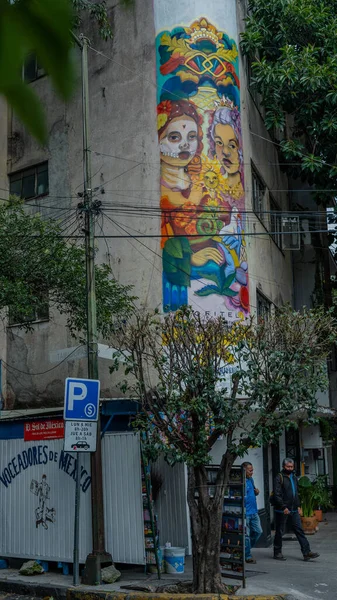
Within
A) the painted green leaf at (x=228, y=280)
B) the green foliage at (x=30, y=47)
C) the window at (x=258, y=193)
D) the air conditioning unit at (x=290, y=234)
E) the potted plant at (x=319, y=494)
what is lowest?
the potted plant at (x=319, y=494)

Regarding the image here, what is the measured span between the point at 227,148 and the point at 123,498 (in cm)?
930

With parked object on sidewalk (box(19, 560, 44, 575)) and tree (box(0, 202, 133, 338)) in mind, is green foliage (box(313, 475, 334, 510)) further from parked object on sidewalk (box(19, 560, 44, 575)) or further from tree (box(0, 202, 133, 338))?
parked object on sidewalk (box(19, 560, 44, 575))

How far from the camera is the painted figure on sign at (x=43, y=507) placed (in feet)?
43.9

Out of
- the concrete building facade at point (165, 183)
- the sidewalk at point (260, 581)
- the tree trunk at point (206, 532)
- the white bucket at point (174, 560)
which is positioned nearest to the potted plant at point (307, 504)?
the concrete building facade at point (165, 183)

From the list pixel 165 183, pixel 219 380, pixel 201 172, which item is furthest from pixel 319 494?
pixel 219 380

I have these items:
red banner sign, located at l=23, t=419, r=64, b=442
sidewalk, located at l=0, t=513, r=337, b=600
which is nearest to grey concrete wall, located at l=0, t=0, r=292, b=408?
red banner sign, located at l=23, t=419, r=64, b=442

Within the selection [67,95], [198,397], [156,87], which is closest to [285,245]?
[156,87]

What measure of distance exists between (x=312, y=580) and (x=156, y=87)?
1190cm

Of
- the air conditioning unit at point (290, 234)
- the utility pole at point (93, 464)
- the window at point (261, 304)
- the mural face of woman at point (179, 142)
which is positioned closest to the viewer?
the utility pole at point (93, 464)

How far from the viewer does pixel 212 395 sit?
34.6ft

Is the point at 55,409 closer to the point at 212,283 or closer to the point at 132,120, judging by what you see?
the point at 212,283

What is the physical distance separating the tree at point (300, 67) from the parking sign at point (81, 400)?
34.3 ft

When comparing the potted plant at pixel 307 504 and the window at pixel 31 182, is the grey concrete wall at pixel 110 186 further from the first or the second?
the potted plant at pixel 307 504

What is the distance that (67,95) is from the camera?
1.40m
